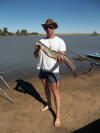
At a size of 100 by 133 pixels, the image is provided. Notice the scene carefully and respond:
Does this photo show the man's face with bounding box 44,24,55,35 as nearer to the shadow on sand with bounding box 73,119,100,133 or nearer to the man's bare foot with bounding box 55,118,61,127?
the man's bare foot with bounding box 55,118,61,127

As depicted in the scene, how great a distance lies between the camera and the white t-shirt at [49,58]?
3.27 metres

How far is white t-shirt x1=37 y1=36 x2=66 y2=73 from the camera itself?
3.27 metres

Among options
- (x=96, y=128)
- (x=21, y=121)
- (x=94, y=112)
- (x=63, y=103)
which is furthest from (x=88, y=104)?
(x=21, y=121)

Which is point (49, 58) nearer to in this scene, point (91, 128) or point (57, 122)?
point (57, 122)

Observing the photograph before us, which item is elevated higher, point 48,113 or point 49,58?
point 49,58

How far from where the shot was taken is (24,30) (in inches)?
5423

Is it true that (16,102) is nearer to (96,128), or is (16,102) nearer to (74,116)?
(74,116)

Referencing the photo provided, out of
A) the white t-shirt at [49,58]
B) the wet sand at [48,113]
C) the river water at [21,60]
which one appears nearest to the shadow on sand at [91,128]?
the wet sand at [48,113]

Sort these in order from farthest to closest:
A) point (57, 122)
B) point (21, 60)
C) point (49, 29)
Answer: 1. point (21, 60)
2. point (57, 122)
3. point (49, 29)

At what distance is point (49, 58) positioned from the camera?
3.42 m

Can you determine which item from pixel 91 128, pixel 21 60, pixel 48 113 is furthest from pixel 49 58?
pixel 21 60

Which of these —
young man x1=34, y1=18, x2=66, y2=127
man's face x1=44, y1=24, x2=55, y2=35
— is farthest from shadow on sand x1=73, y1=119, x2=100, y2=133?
man's face x1=44, y1=24, x2=55, y2=35

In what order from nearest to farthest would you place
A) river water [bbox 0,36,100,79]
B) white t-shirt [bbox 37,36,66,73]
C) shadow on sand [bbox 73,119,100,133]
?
white t-shirt [bbox 37,36,66,73], shadow on sand [bbox 73,119,100,133], river water [bbox 0,36,100,79]

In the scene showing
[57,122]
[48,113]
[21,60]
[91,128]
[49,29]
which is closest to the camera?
[49,29]
